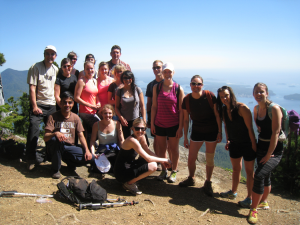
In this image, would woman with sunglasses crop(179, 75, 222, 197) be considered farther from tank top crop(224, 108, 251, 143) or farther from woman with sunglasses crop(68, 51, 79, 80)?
woman with sunglasses crop(68, 51, 79, 80)

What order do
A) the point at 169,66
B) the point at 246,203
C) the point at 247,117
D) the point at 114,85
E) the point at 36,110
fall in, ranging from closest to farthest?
1. the point at 247,117
2. the point at 246,203
3. the point at 169,66
4. the point at 36,110
5. the point at 114,85

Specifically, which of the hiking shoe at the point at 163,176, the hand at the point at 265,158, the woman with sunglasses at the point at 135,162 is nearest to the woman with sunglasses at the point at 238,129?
the hand at the point at 265,158

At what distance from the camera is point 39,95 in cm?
548

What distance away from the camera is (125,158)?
191 inches

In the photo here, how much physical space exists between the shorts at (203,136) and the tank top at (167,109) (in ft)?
1.74

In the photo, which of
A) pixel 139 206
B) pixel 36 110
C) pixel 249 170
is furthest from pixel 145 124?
pixel 36 110

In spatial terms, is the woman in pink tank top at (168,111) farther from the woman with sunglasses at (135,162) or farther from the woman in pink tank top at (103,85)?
the woman in pink tank top at (103,85)

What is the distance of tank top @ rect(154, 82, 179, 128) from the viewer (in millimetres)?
5086

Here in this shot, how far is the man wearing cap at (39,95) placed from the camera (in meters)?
5.29

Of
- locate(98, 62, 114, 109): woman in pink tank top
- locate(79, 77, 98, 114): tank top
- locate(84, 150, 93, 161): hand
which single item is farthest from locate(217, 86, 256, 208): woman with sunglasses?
locate(79, 77, 98, 114): tank top

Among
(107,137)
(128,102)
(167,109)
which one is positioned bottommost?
(107,137)

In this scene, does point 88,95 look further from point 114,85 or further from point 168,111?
point 168,111

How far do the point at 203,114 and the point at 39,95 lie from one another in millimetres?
4170

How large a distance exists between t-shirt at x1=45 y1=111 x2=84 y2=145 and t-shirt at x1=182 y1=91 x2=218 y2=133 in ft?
9.25
